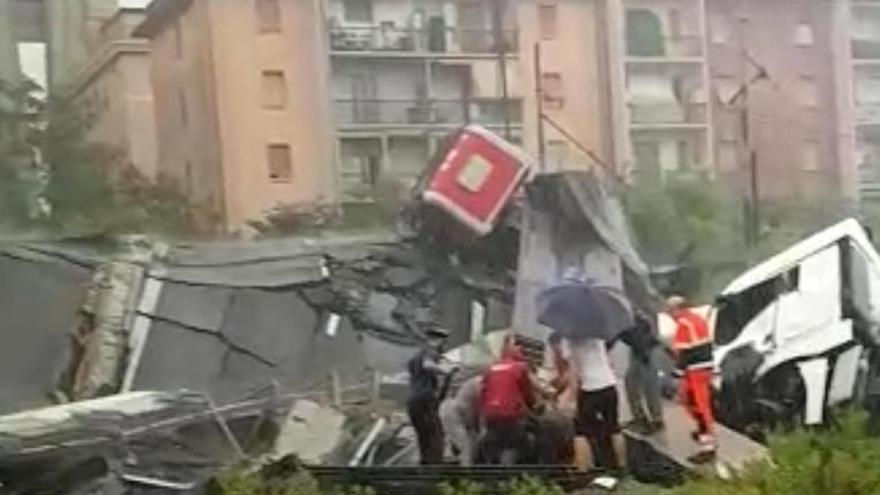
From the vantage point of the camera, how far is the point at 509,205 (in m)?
6.54

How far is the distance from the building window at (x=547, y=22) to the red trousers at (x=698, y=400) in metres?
1.41

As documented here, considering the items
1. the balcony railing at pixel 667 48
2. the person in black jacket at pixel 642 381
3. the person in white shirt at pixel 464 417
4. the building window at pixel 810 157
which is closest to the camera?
the person in white shirt at pixel 464 417

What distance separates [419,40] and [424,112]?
0.29m

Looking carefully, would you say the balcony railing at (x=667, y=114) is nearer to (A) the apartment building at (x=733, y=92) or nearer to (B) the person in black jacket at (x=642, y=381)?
(A) the apartment building at (x=733, y=92)

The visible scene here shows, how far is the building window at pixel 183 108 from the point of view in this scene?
632 cm

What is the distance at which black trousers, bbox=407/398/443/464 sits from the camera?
20.9 ft

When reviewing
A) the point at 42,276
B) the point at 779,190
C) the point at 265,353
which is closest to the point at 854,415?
the point at 779,190

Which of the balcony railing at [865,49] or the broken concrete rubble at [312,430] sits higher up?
the balcony railing at [865,49]

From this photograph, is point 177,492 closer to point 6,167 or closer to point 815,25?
point 6,167

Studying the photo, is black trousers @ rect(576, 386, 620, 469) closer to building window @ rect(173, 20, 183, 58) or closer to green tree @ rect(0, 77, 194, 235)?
green tree @ rect(0, 77, 194, 235)

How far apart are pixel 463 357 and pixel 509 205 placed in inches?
23.8

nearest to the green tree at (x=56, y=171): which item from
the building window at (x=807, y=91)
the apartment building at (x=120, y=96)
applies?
the apartment building at (x=120, y=96)

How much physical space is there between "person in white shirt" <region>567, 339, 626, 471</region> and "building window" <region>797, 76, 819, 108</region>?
137cm

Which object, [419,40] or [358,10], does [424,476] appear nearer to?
[419,40]
